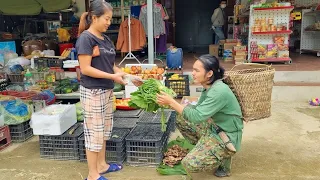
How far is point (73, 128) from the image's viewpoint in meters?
3.69

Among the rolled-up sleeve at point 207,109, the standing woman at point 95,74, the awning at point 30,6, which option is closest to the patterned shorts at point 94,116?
the standing woman at point 95,74

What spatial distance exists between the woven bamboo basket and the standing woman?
107cm

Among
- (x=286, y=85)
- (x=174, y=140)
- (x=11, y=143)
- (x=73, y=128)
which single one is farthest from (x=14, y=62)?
(x=286, y=85)

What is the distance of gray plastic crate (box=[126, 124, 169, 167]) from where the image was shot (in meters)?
3.25

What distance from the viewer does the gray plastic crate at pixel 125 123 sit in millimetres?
3743

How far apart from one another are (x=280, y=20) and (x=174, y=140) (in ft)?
15.6

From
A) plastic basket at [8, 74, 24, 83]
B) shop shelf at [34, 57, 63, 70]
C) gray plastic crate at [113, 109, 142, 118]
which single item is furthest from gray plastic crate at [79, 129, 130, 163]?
shop shelf at [34, 57, 63, 70]

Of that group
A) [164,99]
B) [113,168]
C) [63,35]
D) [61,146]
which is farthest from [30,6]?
[164,99]

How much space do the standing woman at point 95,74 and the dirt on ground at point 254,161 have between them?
0.46 m

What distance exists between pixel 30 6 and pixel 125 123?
7.10 m

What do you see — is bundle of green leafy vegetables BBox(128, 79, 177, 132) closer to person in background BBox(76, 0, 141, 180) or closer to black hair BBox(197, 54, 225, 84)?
person in background BBox(76, 0, 141, 180)

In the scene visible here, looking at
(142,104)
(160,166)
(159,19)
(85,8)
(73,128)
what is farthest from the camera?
(85,8)

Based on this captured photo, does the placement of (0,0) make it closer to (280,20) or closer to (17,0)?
(17,0)

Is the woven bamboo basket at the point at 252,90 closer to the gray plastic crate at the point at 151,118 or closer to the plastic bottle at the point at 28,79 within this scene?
the gray plastic crate at the point at 151,118
